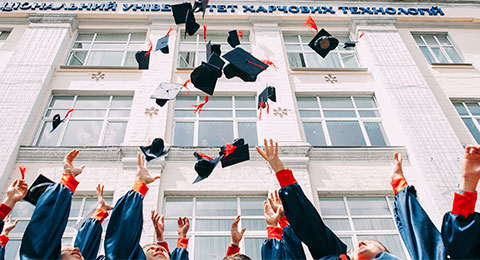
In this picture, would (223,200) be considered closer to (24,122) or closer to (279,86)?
(279,86)

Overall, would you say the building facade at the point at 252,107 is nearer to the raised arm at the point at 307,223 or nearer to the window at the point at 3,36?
the window at the point at 3,36

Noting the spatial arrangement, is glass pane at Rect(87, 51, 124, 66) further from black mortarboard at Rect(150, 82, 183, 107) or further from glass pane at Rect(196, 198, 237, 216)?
glass pane at Rect(196, 198, 237, 216)

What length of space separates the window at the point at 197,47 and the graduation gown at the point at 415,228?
819cm

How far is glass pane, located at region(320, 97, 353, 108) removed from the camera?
975cm

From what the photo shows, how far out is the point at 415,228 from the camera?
3.18 metres

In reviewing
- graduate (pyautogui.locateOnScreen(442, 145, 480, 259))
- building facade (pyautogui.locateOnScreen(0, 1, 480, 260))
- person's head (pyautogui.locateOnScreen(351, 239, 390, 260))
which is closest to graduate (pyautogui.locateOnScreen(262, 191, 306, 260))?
person's head (pyautogui.locateOnScreen(351, 239, 390, 260))

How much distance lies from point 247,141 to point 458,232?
6.00 metres

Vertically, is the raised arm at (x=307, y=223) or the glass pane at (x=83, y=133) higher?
the glass pane at (x=83, y=133)

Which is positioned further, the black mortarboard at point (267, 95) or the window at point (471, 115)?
the window at point (471, 115)

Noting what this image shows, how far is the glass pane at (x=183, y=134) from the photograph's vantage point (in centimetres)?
856

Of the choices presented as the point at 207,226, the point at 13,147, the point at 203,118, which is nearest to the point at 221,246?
the point at 207,226

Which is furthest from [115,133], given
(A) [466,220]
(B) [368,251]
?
(A) [466,220]

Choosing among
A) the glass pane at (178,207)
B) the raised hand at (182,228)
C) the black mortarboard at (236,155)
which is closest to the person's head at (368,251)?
the raised hand at (182,228)

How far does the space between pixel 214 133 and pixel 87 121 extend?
10.8ft
